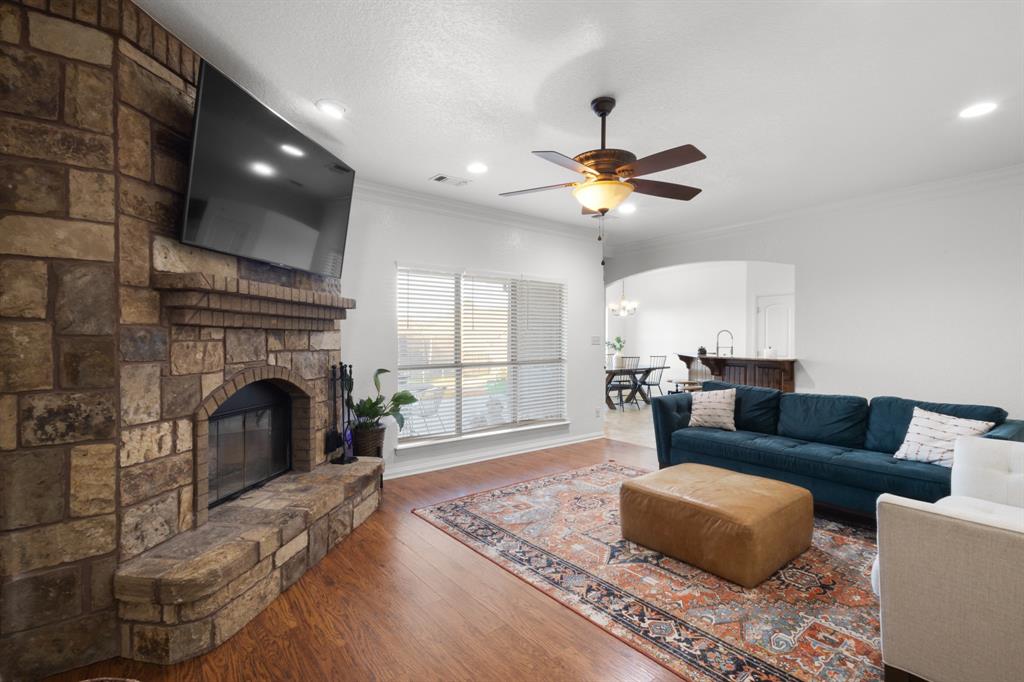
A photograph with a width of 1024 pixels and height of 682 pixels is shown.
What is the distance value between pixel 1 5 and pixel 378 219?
2.77 metres

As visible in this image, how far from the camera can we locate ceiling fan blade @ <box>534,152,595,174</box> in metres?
2.34

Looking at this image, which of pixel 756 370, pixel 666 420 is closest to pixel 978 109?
pixel 666 420

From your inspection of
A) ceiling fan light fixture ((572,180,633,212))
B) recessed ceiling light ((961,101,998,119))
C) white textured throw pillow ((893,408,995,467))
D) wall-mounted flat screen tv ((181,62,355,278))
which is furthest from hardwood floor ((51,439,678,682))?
recessed ceiling light ((961,101,998,119))

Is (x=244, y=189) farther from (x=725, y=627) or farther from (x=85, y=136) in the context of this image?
(x=725, y=627)

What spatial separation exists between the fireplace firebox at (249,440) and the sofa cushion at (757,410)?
3.89 meters

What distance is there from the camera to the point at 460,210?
16.4 feet

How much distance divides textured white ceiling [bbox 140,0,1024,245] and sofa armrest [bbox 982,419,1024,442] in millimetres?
1956

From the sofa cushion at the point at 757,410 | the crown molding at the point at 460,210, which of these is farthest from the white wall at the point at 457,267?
the sofa cushion at the point at 757,410

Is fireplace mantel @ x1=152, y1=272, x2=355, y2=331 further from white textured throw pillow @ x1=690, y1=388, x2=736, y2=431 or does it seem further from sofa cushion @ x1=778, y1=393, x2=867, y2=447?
sofa cushion @ x1=778, y1=393, x2=867, y2=447

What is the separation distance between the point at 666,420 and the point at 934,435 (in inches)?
74.2

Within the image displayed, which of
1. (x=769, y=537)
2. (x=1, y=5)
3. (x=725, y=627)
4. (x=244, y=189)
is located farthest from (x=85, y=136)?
(x=769, y=537)

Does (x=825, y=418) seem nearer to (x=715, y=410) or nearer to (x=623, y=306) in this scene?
(x=715, y=410)

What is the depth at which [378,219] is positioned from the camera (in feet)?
14.6

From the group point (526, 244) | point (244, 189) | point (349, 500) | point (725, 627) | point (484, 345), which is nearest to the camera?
point (725, 627)
